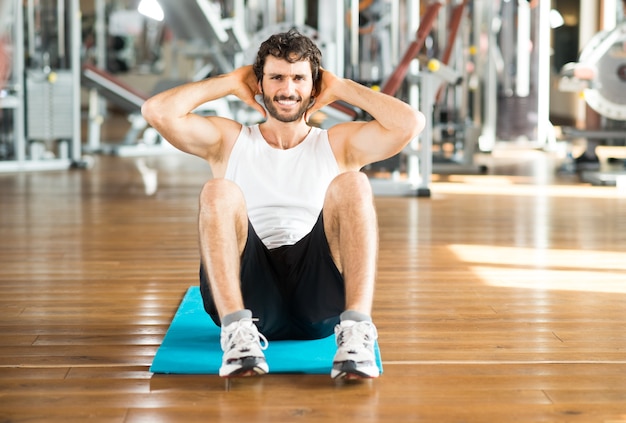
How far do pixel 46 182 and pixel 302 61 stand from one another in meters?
4.33

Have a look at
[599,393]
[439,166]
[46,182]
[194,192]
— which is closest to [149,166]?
[46,182]

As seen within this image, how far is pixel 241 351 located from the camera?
1.94m

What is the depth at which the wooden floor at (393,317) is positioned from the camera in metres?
1.86

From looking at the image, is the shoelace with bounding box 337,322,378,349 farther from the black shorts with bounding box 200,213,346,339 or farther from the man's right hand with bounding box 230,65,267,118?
the man's right hand with bounding box 230,65,267,118

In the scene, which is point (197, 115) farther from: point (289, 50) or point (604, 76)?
point (604, 76)

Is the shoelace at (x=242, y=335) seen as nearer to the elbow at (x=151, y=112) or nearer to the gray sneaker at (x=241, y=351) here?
the gray sneaker at (x=241, y=351)

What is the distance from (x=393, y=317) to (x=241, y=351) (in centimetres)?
79

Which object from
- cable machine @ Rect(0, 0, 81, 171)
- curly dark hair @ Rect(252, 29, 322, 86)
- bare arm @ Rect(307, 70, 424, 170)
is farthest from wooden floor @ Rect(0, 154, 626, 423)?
cable machine @ Rect(0, 0, 81, 171)

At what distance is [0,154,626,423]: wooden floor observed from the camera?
1.86 metres

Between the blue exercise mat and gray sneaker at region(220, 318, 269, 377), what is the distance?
0.11 metres

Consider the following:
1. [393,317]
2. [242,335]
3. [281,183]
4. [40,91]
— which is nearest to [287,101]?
[281,183]

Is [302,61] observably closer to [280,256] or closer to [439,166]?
[280,256]

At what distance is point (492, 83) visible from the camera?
8.49m

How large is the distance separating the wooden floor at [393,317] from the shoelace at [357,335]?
0.32 feet
